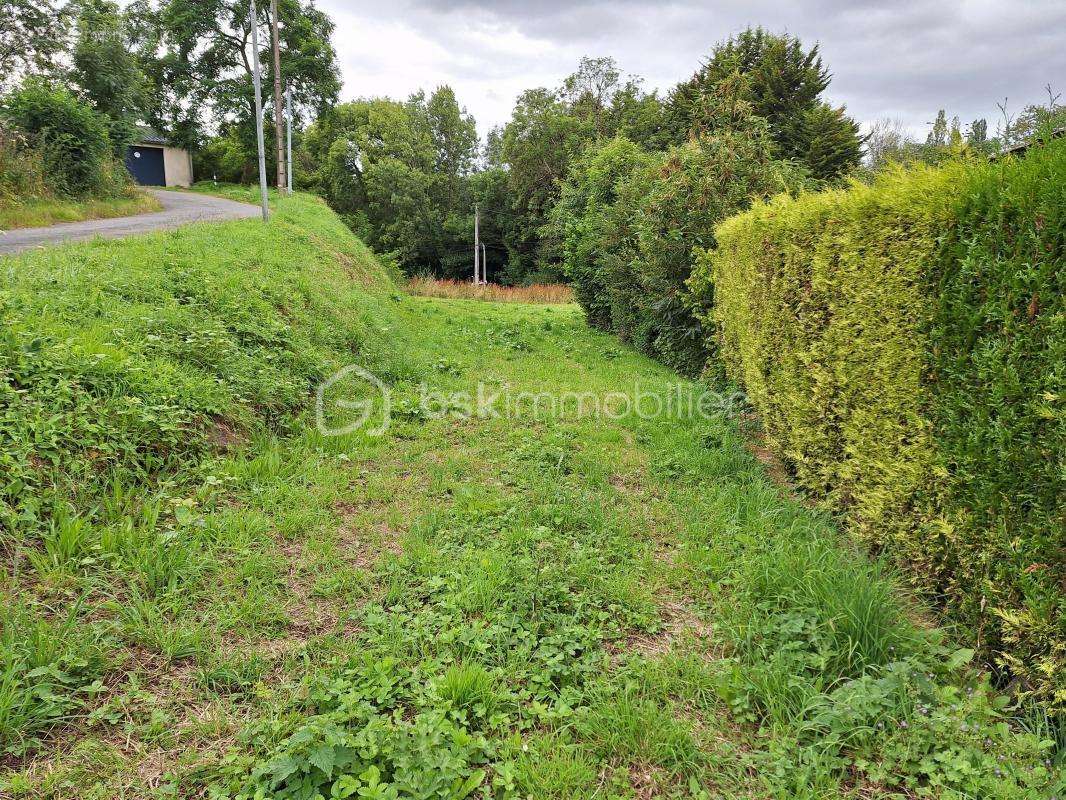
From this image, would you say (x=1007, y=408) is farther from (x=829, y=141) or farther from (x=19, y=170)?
(x=829, y=141)

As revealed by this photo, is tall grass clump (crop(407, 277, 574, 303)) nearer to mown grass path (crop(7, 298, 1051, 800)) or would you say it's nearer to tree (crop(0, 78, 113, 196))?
tree (crop(0, 78, 113, 196))

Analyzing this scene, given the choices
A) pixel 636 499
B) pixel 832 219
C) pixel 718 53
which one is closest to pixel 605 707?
pixel 636 499

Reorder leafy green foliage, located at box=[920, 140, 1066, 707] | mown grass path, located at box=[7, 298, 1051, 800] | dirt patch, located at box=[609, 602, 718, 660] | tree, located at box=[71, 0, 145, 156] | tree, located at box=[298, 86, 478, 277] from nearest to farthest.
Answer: mown grass path, located at box=[7, 298, 1051, 800] < leafy green foliage, located at box=[920, 140, 1066, 707] < dirt patch, located at box=[609, 602, 718, 660] < tree, located at box=[71, 0, 145, 156] < tree, located at box=[298, 86, 478, 277]

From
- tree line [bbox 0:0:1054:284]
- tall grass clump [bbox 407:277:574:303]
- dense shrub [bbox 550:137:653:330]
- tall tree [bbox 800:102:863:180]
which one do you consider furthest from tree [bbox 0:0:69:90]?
tall tree [bbox 800:102:863:180]

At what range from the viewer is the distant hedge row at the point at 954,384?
203 centimetres

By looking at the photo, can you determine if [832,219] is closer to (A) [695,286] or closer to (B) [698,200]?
(A) [695,286]

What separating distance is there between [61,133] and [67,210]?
12.0 feet

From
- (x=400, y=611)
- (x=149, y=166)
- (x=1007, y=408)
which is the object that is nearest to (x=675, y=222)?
(x=1007, y=408)

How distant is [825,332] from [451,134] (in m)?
48.2

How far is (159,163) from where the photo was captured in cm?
3459

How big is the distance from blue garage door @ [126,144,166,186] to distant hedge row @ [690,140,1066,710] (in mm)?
42654

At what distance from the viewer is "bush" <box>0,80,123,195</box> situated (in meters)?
13.9

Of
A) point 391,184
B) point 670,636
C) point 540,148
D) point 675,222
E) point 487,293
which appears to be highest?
point 540,148

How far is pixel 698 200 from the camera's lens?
8406 mm
